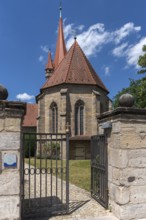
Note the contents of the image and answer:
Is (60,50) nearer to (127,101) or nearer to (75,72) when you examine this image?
(75,72)

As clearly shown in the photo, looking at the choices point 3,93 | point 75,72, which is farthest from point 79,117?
point 3,93

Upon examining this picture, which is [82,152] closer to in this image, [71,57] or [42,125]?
[42,125]

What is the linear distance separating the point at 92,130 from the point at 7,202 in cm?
2308

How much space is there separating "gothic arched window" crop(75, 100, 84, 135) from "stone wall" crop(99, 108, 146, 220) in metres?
22.1

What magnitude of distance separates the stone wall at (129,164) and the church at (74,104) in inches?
787

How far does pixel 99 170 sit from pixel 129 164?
4.82 ft

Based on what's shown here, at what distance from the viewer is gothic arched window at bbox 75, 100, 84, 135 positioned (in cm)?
2784

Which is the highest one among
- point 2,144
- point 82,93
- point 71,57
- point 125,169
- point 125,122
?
point 71,57

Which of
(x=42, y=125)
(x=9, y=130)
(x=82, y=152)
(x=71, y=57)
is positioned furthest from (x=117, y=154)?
(x=71, y=57)

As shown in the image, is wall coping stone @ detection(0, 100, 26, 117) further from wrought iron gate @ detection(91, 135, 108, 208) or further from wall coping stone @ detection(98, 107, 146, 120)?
wrought iron gate @ detection(91, 135, 108, 208)

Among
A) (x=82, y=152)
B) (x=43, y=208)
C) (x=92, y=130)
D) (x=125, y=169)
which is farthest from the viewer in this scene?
(x=92, y=130)

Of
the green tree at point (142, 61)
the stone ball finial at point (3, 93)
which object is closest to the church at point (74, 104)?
the green tree at point (142, 61)

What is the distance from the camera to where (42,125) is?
29719 mm

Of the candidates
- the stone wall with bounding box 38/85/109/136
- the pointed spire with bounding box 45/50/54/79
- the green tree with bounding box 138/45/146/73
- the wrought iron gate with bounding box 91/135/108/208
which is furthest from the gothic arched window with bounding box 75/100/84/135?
the pointed spire with bounding box 45/50/54/79
